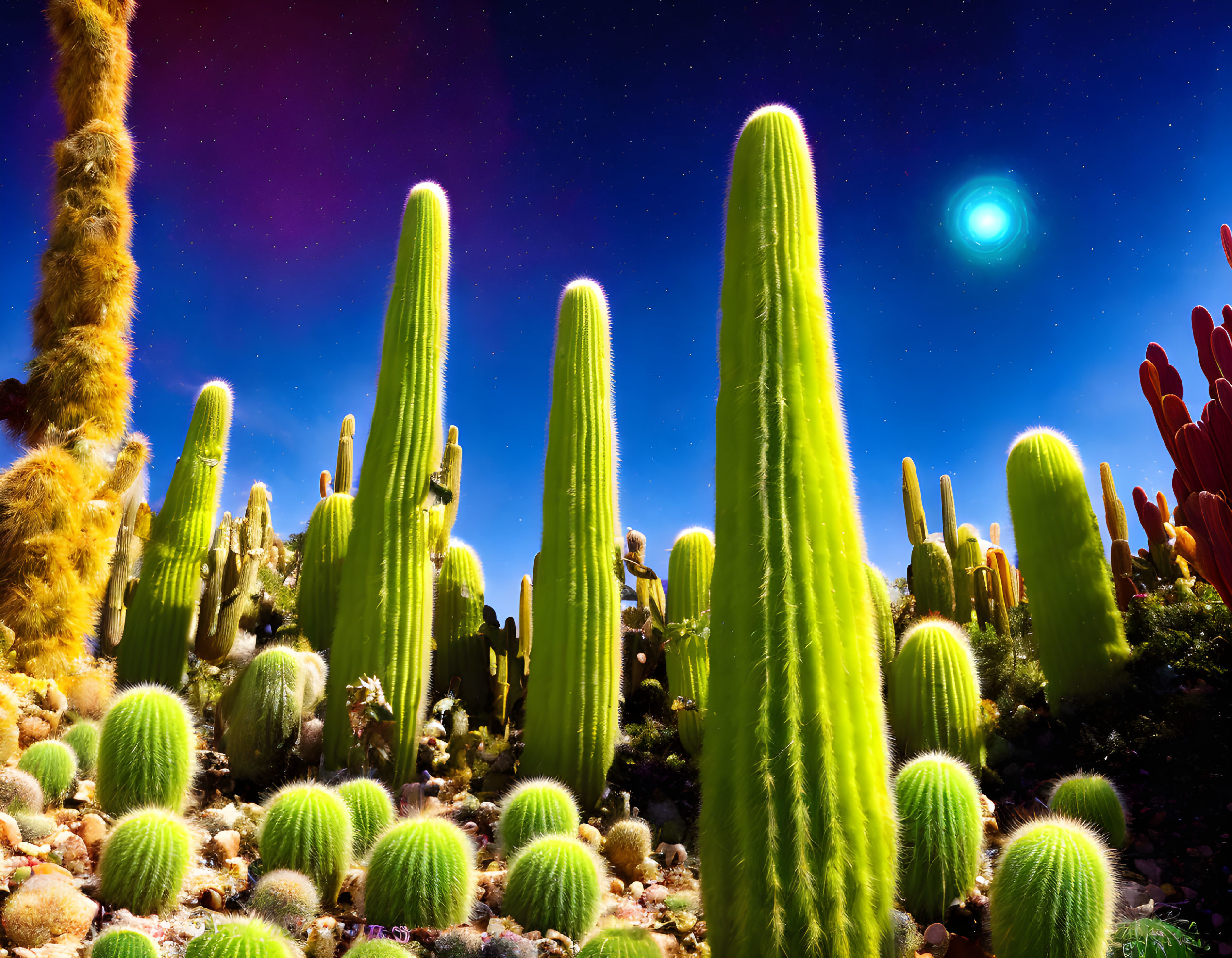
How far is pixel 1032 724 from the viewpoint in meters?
5.01

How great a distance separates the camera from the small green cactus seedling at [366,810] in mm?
3547

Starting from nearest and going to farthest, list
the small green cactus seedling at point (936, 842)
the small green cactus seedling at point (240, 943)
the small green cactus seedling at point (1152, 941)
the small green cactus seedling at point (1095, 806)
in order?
the small green cactus seedling at point (240, 943), the small green cactus seedling at point (1152, 941), the small green cactus seedling at point (936, 842), the small green cactus seedling at point (1095, 806)

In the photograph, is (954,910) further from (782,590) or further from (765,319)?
(765,319)

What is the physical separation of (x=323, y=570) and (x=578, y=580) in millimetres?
2951

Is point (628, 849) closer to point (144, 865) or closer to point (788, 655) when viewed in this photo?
point (788, 655)

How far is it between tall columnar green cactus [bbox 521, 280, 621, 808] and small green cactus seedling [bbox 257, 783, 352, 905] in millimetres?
1585

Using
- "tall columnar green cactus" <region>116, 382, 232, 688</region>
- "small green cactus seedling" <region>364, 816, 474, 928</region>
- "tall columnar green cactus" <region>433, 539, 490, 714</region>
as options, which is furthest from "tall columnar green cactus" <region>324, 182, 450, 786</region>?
"tall columnar green cactus" <region>116, 382, 232, 688</region>

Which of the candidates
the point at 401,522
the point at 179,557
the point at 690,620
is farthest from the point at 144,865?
the point at 179,557

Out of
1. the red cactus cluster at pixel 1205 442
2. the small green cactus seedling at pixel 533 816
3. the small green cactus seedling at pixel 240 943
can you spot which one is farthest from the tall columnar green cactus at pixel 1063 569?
the small green cactus seedling at pixel 240 943

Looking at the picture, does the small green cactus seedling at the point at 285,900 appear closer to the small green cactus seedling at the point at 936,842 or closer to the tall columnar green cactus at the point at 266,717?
the tall columnar green cactus at the point at 266,717

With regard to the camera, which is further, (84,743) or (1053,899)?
(84,743)

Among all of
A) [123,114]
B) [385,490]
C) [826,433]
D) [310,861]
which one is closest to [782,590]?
[826,433]

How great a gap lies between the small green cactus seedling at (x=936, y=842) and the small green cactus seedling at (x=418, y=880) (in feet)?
5.83

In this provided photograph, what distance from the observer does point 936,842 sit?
3.08 metres
